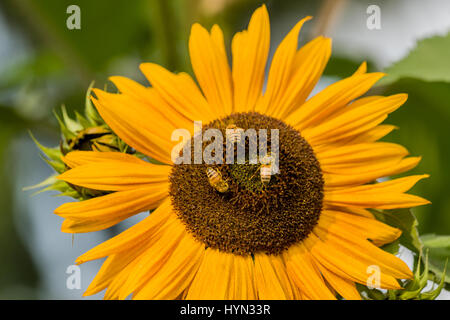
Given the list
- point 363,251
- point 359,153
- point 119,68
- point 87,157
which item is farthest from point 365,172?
point 119,68

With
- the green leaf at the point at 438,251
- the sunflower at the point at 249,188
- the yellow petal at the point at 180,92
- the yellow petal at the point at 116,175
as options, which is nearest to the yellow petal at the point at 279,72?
the sunflower at the point at 249,188

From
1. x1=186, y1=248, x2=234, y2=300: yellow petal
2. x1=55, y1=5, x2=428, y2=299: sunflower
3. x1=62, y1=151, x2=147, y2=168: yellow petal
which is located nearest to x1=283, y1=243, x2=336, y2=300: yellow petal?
x1=55, y1=5, x2=428, y2=299: sunflower

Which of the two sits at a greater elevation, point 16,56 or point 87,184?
point 16,56

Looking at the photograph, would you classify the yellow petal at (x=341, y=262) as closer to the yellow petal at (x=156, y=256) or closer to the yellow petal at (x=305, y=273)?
the yellow petal at (x=305, y=273)

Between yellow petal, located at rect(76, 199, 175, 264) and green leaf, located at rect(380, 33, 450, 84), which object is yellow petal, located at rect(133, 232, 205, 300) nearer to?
yellow petal, located at rect(76, 199, 175, 264)
